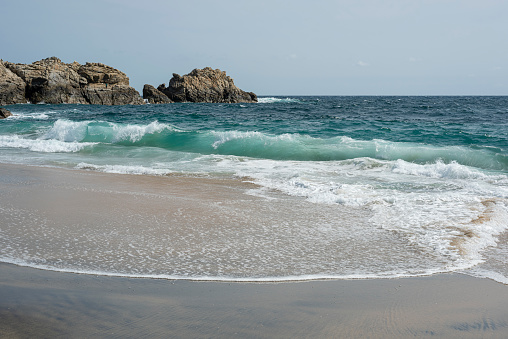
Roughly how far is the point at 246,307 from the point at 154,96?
63849mm

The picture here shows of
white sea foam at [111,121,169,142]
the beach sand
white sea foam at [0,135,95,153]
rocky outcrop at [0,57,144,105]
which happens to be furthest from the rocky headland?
the beach sand


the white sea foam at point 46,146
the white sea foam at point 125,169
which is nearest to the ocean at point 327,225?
the white sea foam at point 125,169

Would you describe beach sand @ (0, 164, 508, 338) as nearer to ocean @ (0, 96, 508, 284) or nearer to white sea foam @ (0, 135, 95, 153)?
ocean @ (0, 96, 508, 284)

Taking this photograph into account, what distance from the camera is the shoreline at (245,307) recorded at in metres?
2.33

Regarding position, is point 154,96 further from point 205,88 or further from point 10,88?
point 10,88

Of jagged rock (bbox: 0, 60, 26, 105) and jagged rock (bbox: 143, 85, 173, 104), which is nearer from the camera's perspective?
jagged rock (bbox: 0, 60, 26, 105)

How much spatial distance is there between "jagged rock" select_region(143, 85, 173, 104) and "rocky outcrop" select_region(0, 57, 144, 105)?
214cm

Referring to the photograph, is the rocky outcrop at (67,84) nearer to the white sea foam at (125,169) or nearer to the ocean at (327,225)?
the ocean at (327,225)

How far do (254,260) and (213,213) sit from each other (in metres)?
1.76

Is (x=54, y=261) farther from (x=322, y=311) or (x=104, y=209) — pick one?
(x=322, y=311)

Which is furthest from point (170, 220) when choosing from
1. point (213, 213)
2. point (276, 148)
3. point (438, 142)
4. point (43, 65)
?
point (43, 65)

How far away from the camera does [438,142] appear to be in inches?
581

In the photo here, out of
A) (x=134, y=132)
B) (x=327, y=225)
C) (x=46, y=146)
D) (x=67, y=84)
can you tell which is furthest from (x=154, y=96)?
(x=327, y=225)

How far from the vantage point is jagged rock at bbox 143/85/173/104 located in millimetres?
63062
